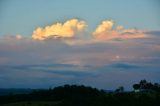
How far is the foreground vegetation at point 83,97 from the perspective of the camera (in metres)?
137

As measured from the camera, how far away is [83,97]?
16000 cm

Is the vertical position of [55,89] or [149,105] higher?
[55,89]

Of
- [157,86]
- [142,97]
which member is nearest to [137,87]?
[157,86]

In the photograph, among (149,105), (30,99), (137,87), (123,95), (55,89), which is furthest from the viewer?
(137,87)

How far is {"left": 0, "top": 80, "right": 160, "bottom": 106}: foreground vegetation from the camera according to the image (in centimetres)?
13675

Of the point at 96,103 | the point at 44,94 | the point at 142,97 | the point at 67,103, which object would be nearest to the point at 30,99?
the point at 44,94

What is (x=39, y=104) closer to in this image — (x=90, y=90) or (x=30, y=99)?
(x=30, y=99)

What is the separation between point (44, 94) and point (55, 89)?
347 inches

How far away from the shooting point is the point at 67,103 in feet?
488

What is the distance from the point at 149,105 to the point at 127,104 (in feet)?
22.2

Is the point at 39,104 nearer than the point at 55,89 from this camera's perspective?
Yes

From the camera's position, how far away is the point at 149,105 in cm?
13362

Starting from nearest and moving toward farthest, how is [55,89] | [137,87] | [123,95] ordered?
[123,95] → [55,89] → [137,87]

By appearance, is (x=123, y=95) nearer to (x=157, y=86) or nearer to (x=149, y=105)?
(x=149, y=105)
